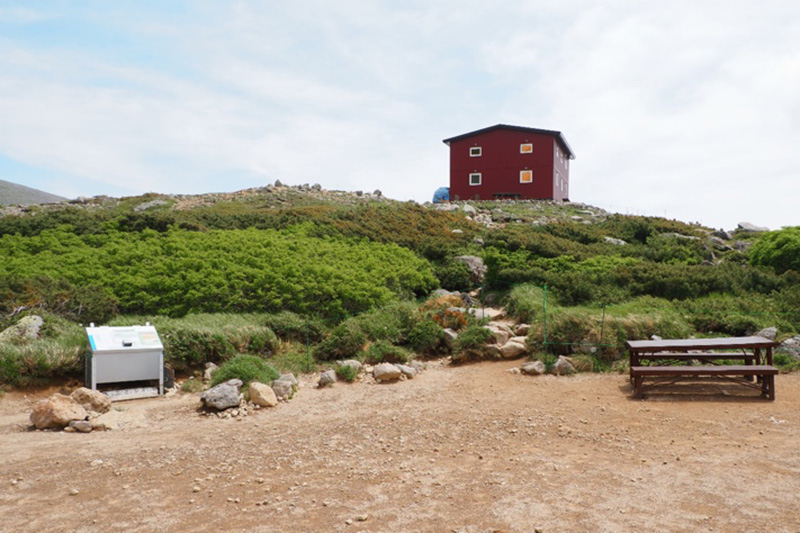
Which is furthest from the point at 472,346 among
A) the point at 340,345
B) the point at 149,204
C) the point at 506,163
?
the point at 506,163

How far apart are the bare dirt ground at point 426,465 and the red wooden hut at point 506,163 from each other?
27688mm

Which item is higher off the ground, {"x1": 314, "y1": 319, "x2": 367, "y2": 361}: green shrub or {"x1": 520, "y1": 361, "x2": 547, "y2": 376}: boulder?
{"x1": 314, "y1": 319, "x2": 367, "y2": 361}: green shrub

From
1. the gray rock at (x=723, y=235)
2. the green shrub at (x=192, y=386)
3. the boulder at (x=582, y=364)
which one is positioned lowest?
the green shrub at (x=192, y=386)

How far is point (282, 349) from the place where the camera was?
10719 mm

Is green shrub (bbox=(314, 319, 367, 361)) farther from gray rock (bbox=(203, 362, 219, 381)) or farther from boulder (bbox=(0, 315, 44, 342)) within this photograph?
boulder (bbox=(0, 315, 44, 342))

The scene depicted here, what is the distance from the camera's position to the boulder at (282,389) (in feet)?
27.3

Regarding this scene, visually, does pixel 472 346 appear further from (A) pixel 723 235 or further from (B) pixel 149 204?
(B) pixel 149 204

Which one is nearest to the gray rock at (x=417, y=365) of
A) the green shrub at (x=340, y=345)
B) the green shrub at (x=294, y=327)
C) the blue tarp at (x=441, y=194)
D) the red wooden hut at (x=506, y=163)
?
the green shrub at (x=340, y=345)

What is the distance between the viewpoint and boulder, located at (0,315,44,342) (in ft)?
29.7

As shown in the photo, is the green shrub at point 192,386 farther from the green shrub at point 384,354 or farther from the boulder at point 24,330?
the green shrub at point 384,354

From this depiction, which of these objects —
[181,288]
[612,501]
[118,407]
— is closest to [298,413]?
[118,407]

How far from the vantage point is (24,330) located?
9227 mm

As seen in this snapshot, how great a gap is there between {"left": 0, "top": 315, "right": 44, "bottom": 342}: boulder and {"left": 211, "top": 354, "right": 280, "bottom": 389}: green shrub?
3.26 metres

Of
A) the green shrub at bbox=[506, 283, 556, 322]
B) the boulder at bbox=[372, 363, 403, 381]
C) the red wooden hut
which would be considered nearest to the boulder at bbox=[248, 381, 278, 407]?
the boulder at bbox=[372, 363, 403, 381]
